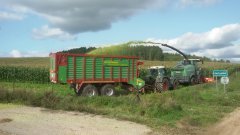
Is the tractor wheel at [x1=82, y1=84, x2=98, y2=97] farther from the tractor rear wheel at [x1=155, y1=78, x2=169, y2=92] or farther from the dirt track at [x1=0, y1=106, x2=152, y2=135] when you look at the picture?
the dirt track at [x1=0, y1=106, x2=152, y2=135]

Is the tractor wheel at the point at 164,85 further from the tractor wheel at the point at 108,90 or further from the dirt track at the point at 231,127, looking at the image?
the dirt track at the point at 231,127

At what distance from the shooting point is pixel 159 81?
99.5ft

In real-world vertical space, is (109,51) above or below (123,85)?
above

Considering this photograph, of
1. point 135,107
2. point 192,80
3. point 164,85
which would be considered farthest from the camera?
point 192,80

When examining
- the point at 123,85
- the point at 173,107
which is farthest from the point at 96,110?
the point at 123,85

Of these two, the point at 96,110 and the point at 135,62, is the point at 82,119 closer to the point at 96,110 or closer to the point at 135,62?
the point at 96,110

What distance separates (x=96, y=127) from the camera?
1280cm

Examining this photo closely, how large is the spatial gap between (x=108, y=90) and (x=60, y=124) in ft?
45.7

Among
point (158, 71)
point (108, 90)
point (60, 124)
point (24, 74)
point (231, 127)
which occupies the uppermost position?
point (158, 71)

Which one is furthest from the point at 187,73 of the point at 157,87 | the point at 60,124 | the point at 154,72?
the point at 60,124

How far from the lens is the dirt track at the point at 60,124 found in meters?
12.1

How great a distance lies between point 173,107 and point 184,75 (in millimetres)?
19811

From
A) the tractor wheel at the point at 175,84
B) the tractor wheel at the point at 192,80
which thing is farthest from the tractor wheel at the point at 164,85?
the tractor wheel at the point at 192,80

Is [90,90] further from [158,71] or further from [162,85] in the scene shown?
[158,71]
